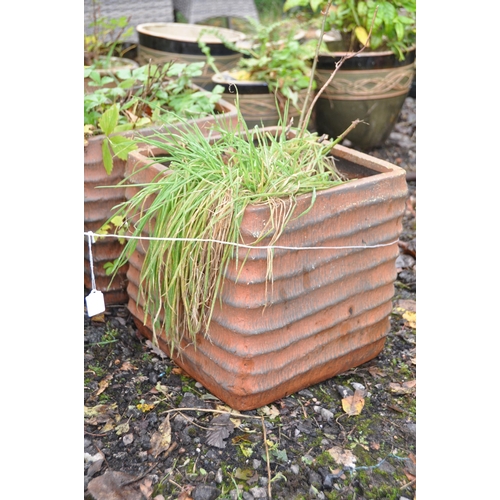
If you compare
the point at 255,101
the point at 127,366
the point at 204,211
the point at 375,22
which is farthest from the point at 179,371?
the point at 375,22

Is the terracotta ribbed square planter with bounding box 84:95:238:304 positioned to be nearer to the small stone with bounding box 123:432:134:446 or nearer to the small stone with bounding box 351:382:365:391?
the small stone with bounding box 123:432:134:446

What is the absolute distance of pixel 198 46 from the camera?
121 inches

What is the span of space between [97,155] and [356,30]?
1.70m

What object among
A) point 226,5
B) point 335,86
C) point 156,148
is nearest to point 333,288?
point 156,148

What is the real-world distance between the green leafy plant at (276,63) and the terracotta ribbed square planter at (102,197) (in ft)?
2.54

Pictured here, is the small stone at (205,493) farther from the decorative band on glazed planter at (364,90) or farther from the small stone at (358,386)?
the decorative band on glazed planter at (364,90)

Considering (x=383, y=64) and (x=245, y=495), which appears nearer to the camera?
(x=245, y=495)

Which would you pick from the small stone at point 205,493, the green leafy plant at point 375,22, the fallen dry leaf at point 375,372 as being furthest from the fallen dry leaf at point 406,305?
the green leafy plant at point 375,22

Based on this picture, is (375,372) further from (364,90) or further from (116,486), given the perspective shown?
(364,90)

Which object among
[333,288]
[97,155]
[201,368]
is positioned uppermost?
[97,155]

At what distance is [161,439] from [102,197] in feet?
2.57

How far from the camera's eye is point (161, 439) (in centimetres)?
162

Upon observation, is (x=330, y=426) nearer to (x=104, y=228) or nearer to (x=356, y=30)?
(x=104, y=228)

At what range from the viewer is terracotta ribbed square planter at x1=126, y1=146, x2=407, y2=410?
5.12ft
